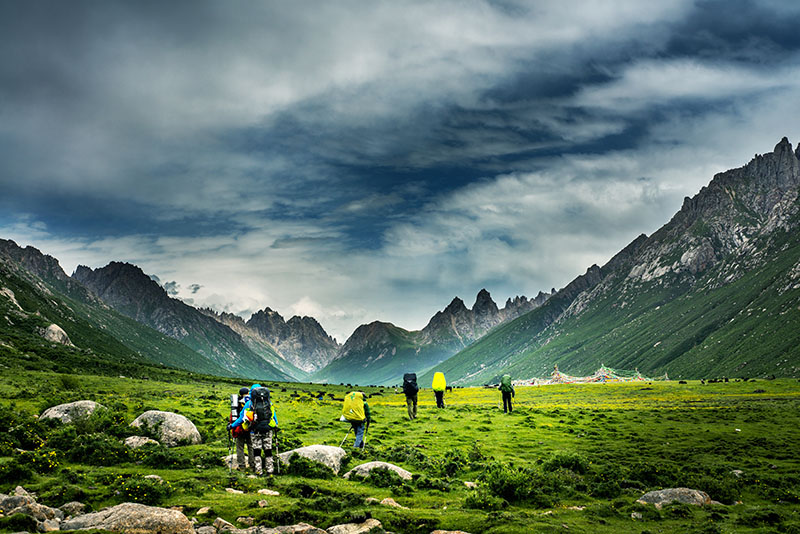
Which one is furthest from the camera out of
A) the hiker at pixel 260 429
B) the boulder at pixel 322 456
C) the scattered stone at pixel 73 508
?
the boulder at pixel 322 456

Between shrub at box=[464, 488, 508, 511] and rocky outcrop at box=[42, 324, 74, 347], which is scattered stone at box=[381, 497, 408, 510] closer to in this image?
shrub at box=[464, 488, 508, 511]

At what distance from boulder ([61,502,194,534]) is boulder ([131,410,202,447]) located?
1629 cm

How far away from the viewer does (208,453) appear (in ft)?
91.7

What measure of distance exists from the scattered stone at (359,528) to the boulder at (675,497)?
13.3 m

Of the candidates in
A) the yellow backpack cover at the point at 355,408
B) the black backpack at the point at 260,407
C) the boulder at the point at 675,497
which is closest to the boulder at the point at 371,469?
the black backpack at the point at 260,407

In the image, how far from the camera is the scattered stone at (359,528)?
15.9 meters

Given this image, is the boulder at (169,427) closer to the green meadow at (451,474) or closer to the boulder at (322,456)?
the green meadow at (451,474)

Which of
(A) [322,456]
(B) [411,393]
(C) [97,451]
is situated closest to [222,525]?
(A) [322,456]

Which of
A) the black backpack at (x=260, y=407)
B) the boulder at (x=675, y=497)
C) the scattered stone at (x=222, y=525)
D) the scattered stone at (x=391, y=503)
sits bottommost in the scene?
the boulder at (x=675, y=497)

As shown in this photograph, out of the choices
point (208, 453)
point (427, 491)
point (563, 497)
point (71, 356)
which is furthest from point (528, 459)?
point (71, 356)

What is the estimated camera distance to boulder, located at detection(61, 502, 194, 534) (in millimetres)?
14383

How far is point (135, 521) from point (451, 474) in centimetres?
1715

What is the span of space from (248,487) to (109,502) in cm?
574

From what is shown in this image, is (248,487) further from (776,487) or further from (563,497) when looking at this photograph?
(776,487)
